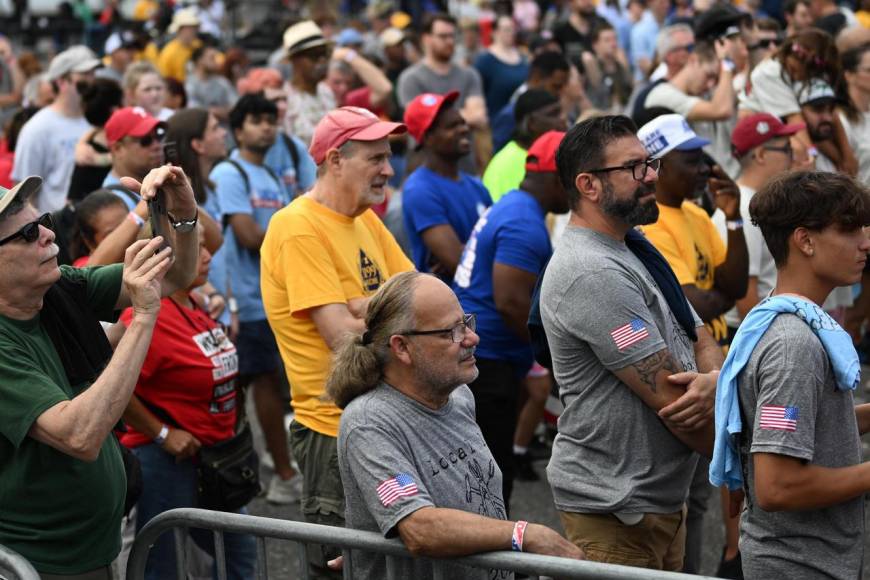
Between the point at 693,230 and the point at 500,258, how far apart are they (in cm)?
87

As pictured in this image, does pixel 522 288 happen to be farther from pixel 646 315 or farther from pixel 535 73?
pixel 535 73

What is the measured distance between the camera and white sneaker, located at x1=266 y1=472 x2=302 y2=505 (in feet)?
22.9

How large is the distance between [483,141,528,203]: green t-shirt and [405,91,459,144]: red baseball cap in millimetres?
941

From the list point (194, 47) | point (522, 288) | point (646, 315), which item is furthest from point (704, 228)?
point (194, 47)

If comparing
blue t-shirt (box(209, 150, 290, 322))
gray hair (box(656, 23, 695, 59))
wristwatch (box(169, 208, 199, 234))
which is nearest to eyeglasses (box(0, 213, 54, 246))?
wristwatch (box(169, 208, 199, 234))

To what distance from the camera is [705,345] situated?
435cm

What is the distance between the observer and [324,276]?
459 centimetres

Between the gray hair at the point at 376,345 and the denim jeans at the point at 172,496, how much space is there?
1.55m

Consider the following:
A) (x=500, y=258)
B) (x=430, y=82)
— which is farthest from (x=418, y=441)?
(x=430, y=82)

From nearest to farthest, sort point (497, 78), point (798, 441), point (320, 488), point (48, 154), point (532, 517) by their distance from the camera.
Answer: point (798, 441)
point (320, 488)
point (532, 517)
point (48, 154)
point (497, 78)

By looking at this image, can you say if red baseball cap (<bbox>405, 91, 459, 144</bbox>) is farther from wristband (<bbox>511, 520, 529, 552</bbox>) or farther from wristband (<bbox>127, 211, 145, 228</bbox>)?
wristband (<bbox>511, 520, 529, 552</bbox>)

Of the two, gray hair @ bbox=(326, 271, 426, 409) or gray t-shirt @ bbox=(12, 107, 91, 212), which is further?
gray t-shirt @ bbox=(12, 107, 91, 212)

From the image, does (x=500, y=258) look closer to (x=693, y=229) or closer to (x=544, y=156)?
(x=544, y=156)

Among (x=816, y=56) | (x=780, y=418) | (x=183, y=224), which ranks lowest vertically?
(x=816, y=56)
